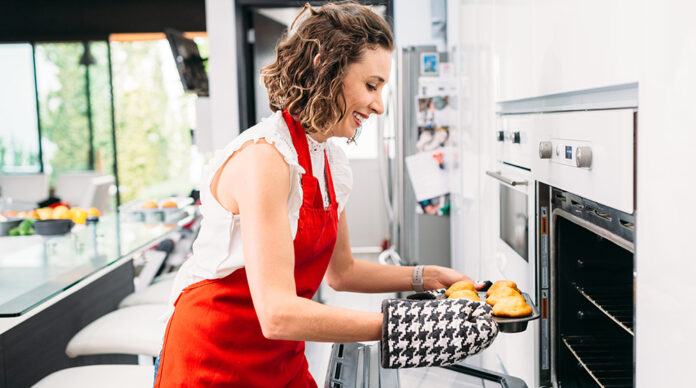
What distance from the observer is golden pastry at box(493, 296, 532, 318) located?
3.90ft

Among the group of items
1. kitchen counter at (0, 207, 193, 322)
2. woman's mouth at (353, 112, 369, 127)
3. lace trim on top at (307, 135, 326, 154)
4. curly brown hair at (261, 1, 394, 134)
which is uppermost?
curly brown hair at (261, 1, 394, 134)

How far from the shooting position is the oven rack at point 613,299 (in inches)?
56.5

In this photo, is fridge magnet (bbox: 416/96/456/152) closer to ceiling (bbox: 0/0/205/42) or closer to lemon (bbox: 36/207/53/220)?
lemon (bbox: 36/207/53/220)

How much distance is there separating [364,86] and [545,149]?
0.54 metres

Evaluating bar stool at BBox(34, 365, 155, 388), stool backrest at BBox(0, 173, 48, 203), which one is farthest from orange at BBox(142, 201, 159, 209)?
stool backrest at BBox(0, 173, 48, 203)

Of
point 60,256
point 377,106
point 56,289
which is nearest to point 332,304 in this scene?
point 60,256

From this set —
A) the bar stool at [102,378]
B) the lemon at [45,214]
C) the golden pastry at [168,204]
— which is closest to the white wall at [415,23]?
the golden pastry at [168,204]

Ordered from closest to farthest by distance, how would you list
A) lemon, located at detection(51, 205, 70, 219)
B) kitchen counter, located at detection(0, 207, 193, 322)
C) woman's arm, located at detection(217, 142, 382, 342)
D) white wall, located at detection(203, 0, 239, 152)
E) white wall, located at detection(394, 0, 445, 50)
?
1. woman's arm, located at detection(217, 142, 382, 342)
2. kitchen counter, located at detection(0, 207, 193, 322)
3. lemon, located at detection(51, 205, 70, 219)
4. white wall, located at detection(203, 0, 239, 152)
5. white wall, located at detection(394, 0, 445, 50)

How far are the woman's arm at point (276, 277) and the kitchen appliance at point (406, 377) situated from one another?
30 centimetres

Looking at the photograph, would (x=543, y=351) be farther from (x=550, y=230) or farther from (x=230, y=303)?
(x=230, y=303)

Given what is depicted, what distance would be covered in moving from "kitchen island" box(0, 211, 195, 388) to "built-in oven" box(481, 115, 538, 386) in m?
1.36

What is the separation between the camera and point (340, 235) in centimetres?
161

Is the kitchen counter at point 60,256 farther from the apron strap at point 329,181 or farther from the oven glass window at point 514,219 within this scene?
the oven glass window at point 514,219

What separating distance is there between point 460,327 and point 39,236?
242cm
